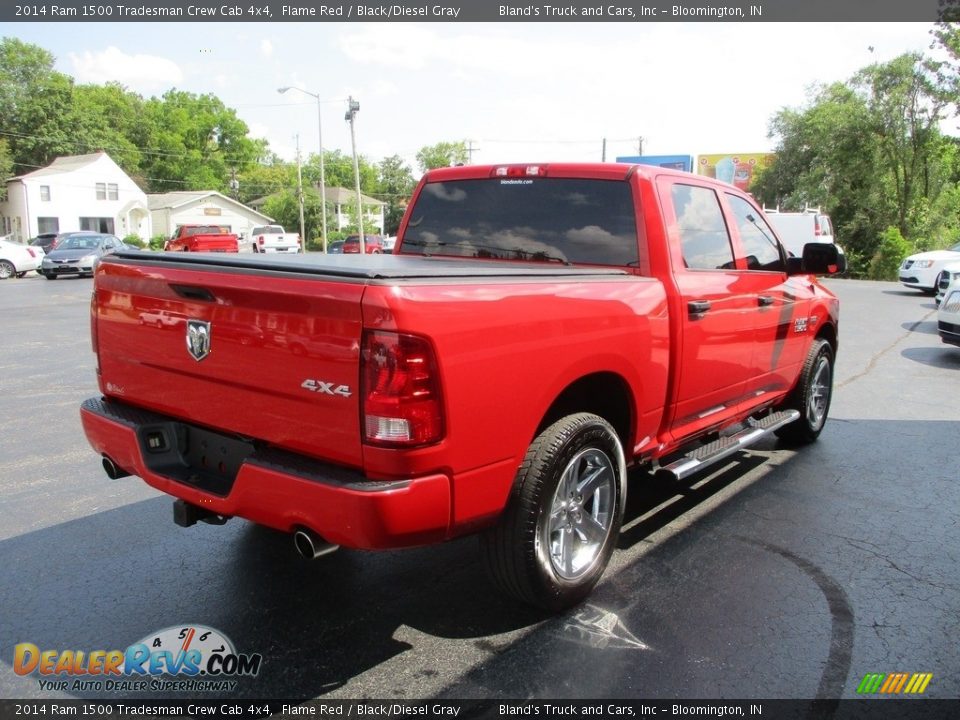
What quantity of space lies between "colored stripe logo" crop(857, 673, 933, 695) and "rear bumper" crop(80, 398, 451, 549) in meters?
1.70

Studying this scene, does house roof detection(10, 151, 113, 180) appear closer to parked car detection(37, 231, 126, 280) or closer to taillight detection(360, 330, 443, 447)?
parked car detection(37, 231, 126, 280)

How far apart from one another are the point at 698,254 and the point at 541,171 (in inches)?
40.0

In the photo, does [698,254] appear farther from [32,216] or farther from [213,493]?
[32,216]

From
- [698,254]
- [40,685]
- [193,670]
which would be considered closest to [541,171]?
[698,254]

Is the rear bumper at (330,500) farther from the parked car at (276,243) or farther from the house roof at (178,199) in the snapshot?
the house roof at (178,199)

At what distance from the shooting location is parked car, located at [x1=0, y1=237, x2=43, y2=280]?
2553cm

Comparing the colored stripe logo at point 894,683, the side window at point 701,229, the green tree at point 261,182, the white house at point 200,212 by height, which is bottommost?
the colored stripe logo at point 894,683

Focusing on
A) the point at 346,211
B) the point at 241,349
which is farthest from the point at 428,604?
the point at 346,211

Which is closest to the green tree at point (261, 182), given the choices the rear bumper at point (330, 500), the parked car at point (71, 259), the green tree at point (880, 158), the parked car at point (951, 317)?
the green tree at point (880, 158)

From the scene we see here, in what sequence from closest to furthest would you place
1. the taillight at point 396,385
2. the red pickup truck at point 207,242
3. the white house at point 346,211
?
the taillight at point 396,385 < the red pickup truck at point 207,242 < the white house at point 346,211

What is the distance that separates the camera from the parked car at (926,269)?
60.8 feet

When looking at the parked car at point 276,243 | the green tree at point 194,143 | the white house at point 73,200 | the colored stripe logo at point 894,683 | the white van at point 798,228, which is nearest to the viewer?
the colored stripe logo at point 894,683

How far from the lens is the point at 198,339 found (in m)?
2.93

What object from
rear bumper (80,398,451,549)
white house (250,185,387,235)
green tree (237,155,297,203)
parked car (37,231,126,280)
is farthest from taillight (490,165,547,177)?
green tree (237,155,297,203)
